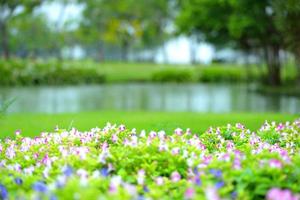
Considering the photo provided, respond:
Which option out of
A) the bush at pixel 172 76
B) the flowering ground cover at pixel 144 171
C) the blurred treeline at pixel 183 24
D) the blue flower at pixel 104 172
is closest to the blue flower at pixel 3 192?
the flowering ground cover at pixel 144 171

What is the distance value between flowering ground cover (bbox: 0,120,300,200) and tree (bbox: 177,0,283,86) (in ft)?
71.3

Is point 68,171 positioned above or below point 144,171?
above

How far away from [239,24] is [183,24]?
19.4 feet

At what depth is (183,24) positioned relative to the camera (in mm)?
31266

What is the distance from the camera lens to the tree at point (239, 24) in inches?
1028

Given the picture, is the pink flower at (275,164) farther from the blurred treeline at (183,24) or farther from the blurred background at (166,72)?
the blurred treeline at (183,24)

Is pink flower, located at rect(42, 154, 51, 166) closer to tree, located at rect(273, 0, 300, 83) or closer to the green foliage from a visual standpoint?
tree, located at rect(273, 0, 300, 83)

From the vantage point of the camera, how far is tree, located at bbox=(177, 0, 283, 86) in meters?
26.1

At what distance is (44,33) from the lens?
8031cm

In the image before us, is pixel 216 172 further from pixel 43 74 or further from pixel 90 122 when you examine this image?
pixel 43 74

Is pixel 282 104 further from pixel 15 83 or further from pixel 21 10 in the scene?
pixel 21 10

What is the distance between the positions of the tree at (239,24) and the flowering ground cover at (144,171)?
2173cm

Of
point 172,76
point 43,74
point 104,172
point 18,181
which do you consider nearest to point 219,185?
point 104,172

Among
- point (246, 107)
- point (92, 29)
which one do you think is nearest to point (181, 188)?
point (246, 107)
